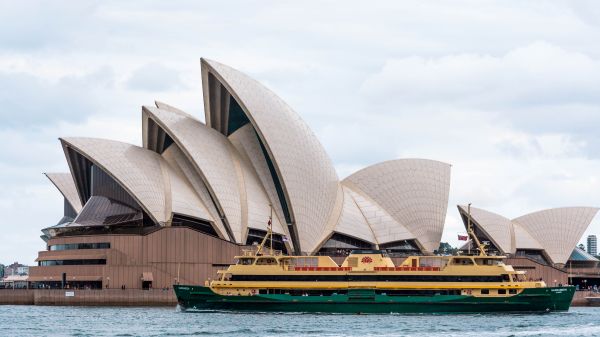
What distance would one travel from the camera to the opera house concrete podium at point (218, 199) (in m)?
94.8

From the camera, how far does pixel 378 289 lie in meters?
75.4

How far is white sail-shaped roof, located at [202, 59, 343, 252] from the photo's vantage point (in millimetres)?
98375

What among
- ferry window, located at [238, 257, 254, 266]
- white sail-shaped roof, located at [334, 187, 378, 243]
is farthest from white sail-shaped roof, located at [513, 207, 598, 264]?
ferry window, located at [238, 257, 254, 266]

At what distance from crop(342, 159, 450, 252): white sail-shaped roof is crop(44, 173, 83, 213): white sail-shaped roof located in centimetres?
2824

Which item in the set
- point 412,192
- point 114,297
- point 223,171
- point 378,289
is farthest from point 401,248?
point 378,289

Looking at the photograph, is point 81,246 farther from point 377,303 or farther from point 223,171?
point 377,303

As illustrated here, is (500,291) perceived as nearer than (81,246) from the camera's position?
Yes

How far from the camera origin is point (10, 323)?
67750mm

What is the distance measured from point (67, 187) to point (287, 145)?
1115 inches

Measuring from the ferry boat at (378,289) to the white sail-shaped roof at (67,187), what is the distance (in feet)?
138

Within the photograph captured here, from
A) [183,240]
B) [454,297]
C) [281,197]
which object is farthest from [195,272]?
[454,297]

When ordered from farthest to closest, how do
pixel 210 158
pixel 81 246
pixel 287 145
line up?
pixel 287 145 → pixel 210 158 → pixel 81 246

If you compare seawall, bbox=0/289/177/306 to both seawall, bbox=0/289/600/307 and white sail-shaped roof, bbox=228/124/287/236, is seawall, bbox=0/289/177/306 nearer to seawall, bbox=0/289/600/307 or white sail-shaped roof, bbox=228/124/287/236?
seawall, bbox=0/289/600/307

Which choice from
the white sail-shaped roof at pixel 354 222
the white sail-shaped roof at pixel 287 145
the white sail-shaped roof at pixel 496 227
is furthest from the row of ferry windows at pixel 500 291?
the white sail-shaped roof at pixel 496 227
